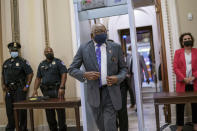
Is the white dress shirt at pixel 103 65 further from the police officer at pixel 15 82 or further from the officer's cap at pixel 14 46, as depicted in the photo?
the officer's cap at pixel 14 46

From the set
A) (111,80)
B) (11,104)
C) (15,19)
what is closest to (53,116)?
(11,104)

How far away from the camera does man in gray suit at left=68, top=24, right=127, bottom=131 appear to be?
2316mm

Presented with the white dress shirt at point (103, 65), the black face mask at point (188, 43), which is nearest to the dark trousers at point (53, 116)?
the white dress shirt at point (103, 65)

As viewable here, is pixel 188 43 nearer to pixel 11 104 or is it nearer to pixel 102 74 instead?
pixel 102 74

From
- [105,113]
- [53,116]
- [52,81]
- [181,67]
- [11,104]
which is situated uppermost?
[181,67]

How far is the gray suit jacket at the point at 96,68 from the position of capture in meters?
2.32

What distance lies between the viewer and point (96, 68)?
236 centimetres

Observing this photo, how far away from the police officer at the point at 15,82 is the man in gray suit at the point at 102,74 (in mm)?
2018

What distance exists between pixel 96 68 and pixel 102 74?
9 centimetres

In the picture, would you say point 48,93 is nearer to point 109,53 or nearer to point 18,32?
point 18,32

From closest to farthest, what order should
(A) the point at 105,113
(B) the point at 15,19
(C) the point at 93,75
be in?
(C) the point at 93,75 → (A) the point at 105,113 → (B) the point at 15,19

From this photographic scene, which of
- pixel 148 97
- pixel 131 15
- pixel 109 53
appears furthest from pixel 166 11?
pixel 148 97

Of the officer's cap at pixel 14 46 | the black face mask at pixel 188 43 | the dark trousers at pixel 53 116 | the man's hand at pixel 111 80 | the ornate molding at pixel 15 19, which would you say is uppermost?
the ornate molding at pixel 15 19

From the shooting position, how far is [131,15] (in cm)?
253
